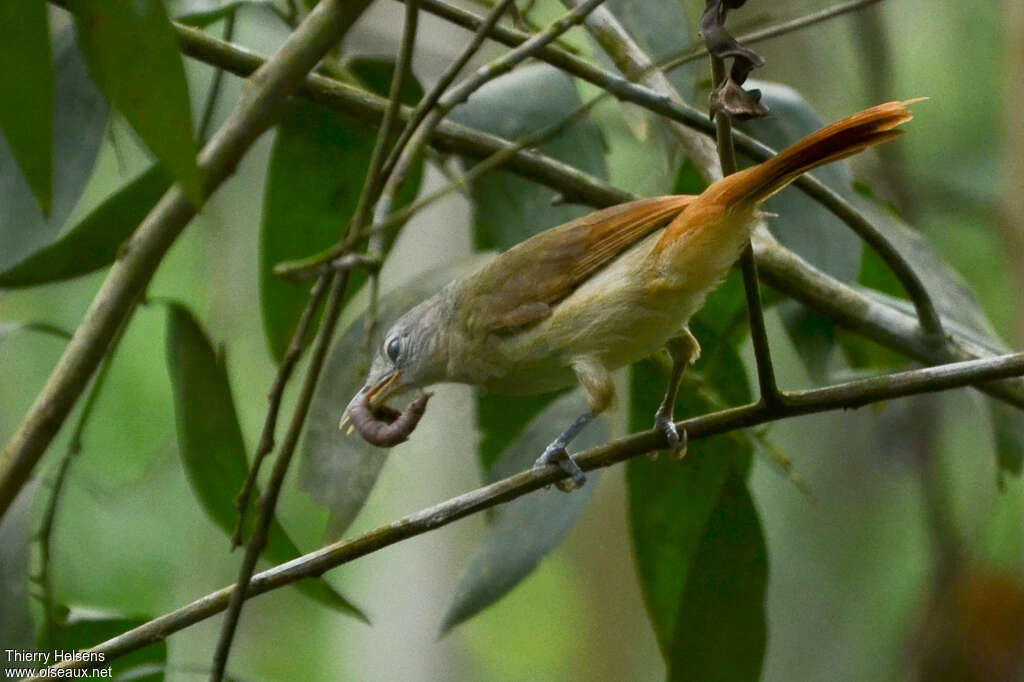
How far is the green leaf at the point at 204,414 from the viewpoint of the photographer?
243cm

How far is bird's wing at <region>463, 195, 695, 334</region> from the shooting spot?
2.40 metres

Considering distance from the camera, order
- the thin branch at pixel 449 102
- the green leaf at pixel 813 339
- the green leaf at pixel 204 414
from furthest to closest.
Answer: the green leaf at pixel 813 339 → the green leaf at pixel 204 414 → the thin branch at pixel 449 102

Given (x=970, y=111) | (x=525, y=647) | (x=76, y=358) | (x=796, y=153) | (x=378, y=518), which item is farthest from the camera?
(x=525, y=647)

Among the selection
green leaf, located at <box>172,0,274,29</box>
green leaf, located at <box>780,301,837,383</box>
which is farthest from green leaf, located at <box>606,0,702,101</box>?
green leaf, located at <box>172,0,274,29</box>

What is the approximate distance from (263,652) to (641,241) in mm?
7365

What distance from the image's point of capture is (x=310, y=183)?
114 inches

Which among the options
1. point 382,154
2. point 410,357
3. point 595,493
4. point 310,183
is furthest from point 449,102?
point 595,493

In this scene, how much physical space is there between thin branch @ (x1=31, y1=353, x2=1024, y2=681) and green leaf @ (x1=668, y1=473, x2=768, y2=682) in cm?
60

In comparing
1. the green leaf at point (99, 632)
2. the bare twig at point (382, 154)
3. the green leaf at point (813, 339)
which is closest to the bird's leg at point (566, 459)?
the bare twig at point (382, 154)

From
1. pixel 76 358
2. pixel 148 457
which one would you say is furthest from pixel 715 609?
pixel 148 457

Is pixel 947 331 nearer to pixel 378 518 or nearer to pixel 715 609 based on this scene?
pixel 715 609

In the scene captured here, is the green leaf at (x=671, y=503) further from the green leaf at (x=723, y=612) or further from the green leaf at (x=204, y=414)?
the green leaf at (x=204, y=414)

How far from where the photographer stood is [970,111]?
739 centimetres

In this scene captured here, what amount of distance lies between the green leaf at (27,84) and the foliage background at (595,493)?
11.7 ft
